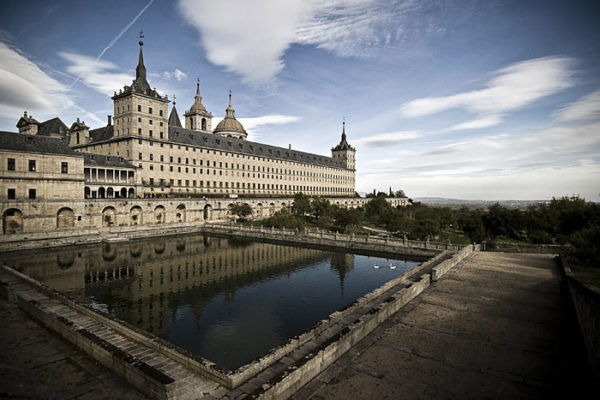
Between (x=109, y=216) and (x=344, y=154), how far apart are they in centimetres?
9752

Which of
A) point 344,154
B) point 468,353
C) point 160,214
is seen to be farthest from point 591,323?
point 344,154

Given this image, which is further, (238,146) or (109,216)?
(238,146)

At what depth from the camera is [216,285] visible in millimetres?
25859

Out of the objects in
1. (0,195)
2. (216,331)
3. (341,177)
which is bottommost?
(216,331)

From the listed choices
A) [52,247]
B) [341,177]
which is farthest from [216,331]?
[341,177]

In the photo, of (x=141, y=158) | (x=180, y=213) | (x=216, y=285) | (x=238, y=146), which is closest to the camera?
(x=216, y=285)

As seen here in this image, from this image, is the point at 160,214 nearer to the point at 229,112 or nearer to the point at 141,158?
the point at 141,158

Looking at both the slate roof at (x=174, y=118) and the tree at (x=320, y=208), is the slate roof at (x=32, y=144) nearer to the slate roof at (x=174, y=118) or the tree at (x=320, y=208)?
the tree at (x=320, y=208)

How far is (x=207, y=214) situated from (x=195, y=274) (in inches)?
1432

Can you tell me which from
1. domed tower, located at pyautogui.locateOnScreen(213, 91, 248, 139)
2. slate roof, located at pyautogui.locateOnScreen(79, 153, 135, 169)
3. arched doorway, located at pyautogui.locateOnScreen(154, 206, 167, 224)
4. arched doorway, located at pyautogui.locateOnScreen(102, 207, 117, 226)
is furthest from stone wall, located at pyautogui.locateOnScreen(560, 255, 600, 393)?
domed tower, located at pyautogui.locateOnScreen(213, 91, 248, 139)

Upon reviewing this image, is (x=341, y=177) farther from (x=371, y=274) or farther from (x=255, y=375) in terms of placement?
(x=255, y=375)

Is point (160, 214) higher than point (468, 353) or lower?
A: higher

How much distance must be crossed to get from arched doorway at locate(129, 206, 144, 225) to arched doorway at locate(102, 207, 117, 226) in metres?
2.45

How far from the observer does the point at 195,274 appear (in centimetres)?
2922
